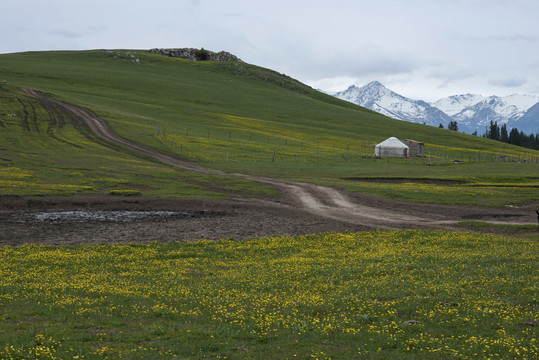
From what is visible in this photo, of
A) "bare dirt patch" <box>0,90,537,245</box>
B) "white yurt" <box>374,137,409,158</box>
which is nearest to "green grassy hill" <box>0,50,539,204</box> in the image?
"bare dirt patch" <box>0,90,537,245</box>

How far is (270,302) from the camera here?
16.1 meters

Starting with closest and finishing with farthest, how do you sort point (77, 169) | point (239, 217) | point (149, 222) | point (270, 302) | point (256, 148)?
point (270, 302) → point (149, 222) → point (239, 217) → point (77, 169) → point (256, 148)

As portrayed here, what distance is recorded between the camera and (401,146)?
350 feet

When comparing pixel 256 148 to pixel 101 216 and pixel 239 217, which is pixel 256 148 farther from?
pixel 101 216

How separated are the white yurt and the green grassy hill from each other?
5.24 meters

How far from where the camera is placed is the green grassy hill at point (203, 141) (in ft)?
171

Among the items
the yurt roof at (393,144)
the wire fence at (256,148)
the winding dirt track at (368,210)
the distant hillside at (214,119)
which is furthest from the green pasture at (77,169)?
the yurt roof at (393,144)

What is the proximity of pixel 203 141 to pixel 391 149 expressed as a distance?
149ft

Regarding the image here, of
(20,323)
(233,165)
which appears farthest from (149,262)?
(233,165)

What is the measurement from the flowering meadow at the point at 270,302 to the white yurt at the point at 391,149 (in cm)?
8097

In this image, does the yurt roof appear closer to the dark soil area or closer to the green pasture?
the green pasture

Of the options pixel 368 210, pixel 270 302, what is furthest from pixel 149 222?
pixel 270 302

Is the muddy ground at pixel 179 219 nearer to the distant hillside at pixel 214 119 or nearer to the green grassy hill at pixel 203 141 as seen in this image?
the green grassy hill at pixel 203 141

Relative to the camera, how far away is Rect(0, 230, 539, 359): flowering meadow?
1182cm
